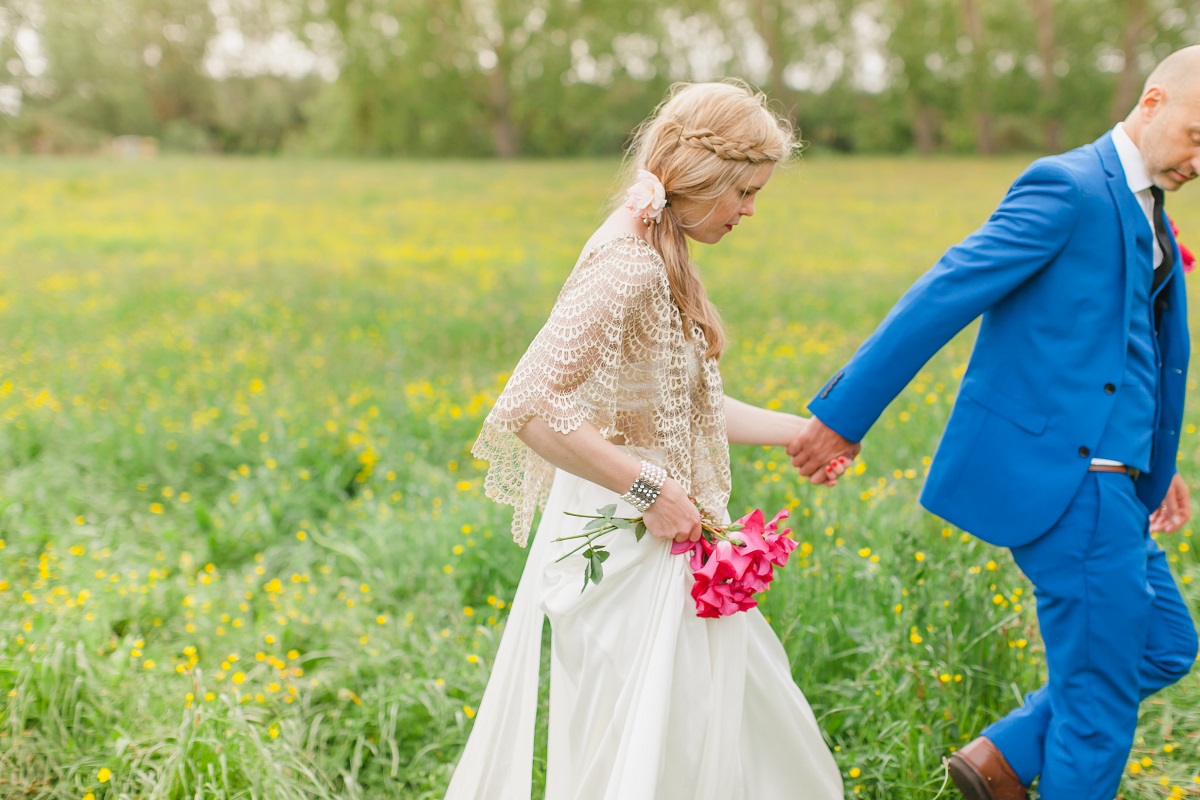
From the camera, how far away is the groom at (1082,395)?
2455mm

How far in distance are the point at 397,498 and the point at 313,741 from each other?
1.82 metres

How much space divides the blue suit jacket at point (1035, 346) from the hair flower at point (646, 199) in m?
0.73

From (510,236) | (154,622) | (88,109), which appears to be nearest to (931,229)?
(510,236)

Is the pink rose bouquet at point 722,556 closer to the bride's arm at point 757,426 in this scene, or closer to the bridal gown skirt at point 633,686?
the bridal gown skirt at point 633,686

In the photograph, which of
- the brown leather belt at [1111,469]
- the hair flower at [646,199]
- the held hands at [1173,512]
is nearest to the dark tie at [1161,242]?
the brown leather belt at [1111,469]

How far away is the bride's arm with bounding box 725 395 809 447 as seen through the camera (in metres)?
2.75

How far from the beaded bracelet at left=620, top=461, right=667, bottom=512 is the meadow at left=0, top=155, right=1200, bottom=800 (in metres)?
0.88

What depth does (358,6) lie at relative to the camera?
37000mm

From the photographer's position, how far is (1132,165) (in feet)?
8.23

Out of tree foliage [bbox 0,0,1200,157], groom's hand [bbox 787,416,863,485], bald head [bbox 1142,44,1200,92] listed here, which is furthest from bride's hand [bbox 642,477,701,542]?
Answer: tree foliage [bbox 0,0,1200,157]

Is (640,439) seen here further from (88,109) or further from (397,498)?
(88,109)

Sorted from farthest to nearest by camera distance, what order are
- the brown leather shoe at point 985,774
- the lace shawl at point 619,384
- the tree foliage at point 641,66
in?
the tree foliage at point 641,66 < the brown leather shoe at point 985,774 < the lace shawl at point 619,384

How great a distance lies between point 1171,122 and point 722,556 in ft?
4.67

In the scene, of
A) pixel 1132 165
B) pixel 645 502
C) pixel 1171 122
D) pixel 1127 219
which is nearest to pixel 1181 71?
pixel 1171 122
